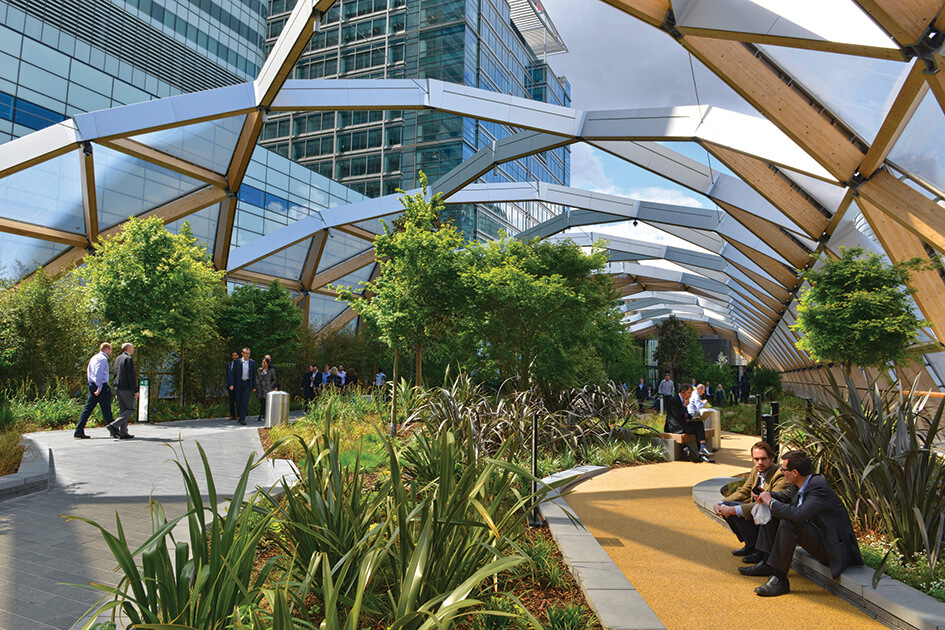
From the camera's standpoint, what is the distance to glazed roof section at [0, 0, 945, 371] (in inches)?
340

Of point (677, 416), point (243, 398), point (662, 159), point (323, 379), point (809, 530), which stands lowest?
point (809, 530)

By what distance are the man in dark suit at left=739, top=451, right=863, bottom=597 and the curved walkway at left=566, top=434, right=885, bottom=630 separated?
176 millimetres

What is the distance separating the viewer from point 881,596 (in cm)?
356

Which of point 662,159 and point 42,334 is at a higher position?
point 662,159

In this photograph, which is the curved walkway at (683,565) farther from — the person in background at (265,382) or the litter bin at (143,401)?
the litter bin at (143,401)

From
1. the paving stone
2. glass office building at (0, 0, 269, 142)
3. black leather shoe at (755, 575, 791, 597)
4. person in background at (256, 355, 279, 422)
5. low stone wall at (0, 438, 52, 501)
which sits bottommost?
black leather shoe at (755, 575, 791, 597)

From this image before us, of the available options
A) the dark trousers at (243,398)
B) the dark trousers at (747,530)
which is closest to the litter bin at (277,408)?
the dark trousers at (243,398)

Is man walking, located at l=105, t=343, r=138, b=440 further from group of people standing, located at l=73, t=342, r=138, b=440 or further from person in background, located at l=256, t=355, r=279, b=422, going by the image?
person in background, located at l=256, t=355, r=279, b=422

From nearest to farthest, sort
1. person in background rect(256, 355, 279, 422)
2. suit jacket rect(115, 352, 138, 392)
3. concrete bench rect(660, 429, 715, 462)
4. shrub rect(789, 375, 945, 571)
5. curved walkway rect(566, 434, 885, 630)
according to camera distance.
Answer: curved walkway rect(566, 434, 885, 630)
shrub rect(789, 375, 945, 571)
suit jacket rect(115, 352, 138, 392)
concrete bench rect(660, 429, 715, 462)
person in background rect(256, 355, 279, 422)

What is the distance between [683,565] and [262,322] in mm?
17108

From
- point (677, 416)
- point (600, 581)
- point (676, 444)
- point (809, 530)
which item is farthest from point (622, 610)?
point (677, 416)

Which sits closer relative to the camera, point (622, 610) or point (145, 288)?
point (622, 610)

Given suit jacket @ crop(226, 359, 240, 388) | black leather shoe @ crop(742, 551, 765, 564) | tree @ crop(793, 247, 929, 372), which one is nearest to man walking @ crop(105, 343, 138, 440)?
suit jacket @ crop(226, 359, 240, 388)

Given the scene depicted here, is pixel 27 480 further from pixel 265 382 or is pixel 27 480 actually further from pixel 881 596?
pixel 265 382
